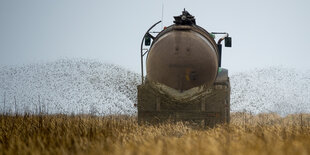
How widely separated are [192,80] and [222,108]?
1.23 metres

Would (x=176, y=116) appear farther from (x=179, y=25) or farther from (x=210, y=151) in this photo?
(x=210, y=151)

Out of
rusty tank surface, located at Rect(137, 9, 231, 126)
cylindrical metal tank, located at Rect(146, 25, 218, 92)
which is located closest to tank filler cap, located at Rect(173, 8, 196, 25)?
rusty tank surface, located at Rect(137, 9, 231, 126)

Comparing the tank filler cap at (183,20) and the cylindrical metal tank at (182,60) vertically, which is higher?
the tank filler cap at (183,20)

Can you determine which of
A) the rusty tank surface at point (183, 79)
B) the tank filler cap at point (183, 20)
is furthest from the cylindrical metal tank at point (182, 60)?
the tank filler cap at point (183, 20)

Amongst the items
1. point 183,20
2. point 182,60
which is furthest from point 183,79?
point 183,20

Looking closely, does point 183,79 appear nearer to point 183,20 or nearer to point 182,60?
point 182,60

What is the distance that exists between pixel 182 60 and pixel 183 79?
0.42m

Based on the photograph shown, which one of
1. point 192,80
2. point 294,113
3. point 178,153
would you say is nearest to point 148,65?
point 192,80

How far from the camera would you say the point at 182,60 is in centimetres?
730

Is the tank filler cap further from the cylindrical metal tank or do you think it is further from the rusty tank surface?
the cylindrical metal tank

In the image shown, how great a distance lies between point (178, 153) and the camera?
3572 millimetres

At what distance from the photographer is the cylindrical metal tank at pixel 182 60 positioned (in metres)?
7.32

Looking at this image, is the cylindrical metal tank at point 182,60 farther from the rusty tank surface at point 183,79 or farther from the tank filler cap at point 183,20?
the tank filler cap at point 183,20

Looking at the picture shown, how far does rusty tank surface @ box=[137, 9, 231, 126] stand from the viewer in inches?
290
